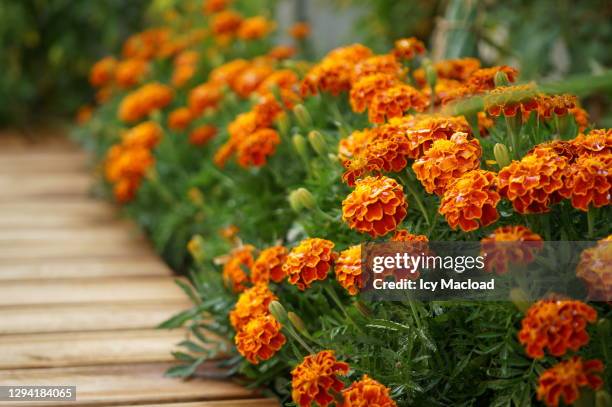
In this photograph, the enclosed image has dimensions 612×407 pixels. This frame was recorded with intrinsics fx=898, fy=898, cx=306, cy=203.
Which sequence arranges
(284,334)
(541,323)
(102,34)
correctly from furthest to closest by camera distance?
(102,34) < (284,334) < (541,323)

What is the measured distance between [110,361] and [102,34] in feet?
10.1

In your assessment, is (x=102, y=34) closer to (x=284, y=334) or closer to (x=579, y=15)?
(x=579, y=15)

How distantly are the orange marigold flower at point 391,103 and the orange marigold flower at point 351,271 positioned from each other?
34 cm

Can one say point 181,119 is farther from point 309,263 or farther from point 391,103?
point 309,263

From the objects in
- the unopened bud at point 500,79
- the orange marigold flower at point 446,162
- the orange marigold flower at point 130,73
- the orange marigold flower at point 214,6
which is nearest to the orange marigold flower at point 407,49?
the unopened bud at point 500,79

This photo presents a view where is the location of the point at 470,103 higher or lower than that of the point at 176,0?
lower

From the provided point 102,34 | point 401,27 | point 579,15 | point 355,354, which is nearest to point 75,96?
point 102,34

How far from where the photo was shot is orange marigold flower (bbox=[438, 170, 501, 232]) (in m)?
1.17

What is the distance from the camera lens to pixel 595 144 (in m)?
1.22

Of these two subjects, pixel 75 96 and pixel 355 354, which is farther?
pixel 75 96

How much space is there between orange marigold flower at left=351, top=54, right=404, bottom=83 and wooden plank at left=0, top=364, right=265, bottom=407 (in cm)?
62

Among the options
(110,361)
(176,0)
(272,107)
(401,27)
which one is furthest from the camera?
(176,0)

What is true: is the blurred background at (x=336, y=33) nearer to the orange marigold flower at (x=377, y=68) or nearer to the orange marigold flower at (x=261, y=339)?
the orange marigold flower at (x=377, y=68)

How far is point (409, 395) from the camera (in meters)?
1.30
